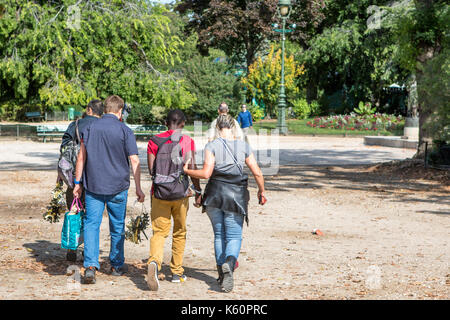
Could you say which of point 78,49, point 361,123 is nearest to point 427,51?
point 78,49

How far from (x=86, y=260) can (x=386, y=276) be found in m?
2.96

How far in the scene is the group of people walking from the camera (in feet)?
19.7

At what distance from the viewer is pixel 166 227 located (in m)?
6.13

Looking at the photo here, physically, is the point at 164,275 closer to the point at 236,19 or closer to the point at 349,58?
the point at 349,58

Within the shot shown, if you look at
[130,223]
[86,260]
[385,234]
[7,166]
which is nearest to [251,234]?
[385,234]

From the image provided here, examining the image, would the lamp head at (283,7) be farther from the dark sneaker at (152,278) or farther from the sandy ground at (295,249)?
the dark sneaker at (152,278)

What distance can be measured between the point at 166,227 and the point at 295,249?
2200 mm

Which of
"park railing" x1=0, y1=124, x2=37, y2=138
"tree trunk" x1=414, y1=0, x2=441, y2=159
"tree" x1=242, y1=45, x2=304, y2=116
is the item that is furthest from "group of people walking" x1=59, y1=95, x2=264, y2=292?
"tree" x1=242, y1=45, x2=304, y2=116

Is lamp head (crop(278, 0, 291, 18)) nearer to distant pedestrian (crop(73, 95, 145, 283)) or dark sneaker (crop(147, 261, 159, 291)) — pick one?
Result: distant pedestrian (crop(73, 95, 145, 283))

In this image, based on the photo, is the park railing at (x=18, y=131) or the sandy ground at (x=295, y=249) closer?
the sandy ground at (x=295, y=249)

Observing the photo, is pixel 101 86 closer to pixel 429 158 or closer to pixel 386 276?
pixel 429 158

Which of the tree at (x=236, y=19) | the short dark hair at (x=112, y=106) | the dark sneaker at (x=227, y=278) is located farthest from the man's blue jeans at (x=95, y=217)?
the tree at (x=236, y=19)

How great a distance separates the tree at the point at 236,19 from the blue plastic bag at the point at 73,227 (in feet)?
125

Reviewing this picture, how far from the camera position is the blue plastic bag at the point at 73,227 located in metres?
6.51
